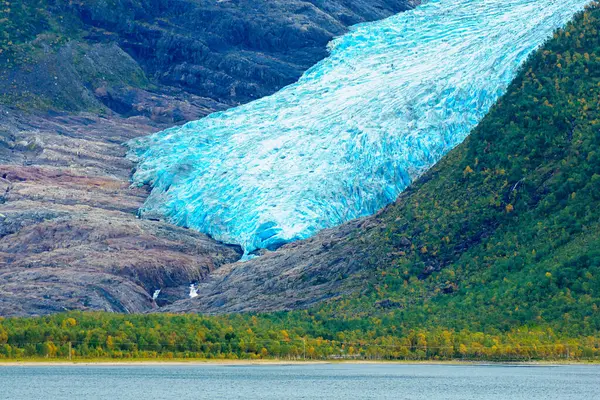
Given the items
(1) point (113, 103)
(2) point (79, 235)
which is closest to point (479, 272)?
(2) point (79, 235)

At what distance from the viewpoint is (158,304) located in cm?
10669

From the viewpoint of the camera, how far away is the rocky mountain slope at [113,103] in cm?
11025

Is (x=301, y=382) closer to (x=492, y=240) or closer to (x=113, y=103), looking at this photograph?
(x=492, y=240)

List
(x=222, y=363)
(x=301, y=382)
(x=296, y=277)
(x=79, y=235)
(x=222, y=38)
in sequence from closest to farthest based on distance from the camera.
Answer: (x=301, y=382) → (x=222, y=363) → (x=296, y=277) → (x=79, y=235) → (x=222, y=38)

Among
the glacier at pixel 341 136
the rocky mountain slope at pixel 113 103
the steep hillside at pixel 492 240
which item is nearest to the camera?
the steep hillside at pixel 492 240

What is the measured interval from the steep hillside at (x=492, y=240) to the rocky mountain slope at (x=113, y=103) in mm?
7925

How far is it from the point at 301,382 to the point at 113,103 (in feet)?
273

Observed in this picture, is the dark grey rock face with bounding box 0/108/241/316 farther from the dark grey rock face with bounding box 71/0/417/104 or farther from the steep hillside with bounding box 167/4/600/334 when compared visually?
the dark grey rock face with bounding box 71/0/417/104

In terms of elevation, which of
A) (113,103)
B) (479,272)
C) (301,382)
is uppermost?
(113,103)

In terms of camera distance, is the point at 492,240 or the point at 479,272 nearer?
the point at 479,272

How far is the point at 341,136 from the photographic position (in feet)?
398

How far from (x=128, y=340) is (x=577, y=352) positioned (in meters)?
26.7

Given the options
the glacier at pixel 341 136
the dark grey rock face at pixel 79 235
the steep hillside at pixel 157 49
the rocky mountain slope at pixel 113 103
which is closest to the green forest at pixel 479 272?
the glacier at pixel 341 136

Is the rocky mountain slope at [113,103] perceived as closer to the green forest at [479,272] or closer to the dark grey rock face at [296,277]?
the dark grey rock face at [296,277]
